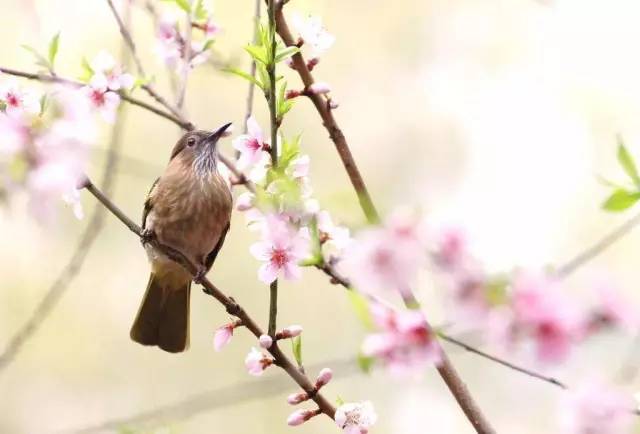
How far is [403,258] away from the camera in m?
0.74

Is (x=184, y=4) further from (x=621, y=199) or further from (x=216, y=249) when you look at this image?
(x=621, y=199)

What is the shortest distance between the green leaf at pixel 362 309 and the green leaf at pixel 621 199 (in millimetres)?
335

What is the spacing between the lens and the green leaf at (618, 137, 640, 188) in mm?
1021

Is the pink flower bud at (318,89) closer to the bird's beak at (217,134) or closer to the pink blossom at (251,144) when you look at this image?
the pink blossom at (251,144)

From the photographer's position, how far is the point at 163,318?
204 centimetres

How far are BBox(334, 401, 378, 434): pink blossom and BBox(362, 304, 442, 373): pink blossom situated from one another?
412 mm

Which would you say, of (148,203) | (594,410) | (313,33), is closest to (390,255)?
(594,410)

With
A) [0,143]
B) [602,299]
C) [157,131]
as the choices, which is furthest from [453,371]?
[157,131]

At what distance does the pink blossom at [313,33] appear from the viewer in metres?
1.34

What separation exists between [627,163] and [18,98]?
0.83 m

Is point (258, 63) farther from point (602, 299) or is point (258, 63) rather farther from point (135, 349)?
point (135, 349)

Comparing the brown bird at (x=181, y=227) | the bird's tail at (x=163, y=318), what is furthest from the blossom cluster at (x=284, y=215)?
the bird's tail at (x=163, y=318)

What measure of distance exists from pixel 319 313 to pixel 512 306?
3.30 meters

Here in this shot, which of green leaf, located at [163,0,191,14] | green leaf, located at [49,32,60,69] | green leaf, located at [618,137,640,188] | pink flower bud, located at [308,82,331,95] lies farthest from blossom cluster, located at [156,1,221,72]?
green leaf, located at [618,137,640,188]
